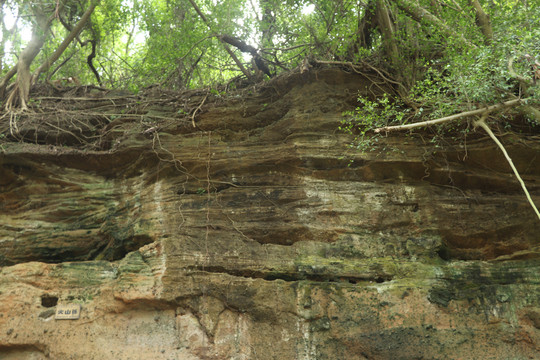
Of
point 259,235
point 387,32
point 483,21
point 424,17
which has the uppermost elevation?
point 387,32

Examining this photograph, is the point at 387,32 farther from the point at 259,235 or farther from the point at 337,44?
the point at 259,235

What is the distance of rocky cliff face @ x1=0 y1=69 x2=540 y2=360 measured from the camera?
19.8 feet

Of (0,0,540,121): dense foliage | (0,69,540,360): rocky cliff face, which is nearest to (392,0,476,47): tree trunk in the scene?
(0,0,540,121): dense foliage

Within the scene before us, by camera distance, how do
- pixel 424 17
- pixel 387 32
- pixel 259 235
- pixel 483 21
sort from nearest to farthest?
pixel 259 235 → pixel 483 21 → pixel 424 17 → pixel 387 32

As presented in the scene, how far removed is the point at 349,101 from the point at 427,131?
4.42ft

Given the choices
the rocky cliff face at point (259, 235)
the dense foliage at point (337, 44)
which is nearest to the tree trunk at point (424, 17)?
the dense foliage at point (337, 44)

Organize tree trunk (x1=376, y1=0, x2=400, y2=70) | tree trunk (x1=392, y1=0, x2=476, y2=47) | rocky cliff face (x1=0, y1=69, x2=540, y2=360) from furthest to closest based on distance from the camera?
tree trunk (x1=376, y1=0, x2=400, y2=70)
tree trunk (x1=392, y1=0, x2=476, y2=47)
rocky cliff face (x1=0, y1=69, x2=540, y2=360)

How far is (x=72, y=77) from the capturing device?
11.1 metres

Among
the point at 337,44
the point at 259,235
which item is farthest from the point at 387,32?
the point at 259,235

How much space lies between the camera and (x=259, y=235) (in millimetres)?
7051

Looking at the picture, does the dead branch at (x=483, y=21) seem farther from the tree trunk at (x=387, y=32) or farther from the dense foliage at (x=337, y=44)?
the tree trunk at (x=387, y=32)

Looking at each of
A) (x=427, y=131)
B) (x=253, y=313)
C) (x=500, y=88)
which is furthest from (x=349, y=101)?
(x=253, y=313)

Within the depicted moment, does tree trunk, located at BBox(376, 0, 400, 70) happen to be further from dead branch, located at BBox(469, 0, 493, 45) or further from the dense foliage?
dead branch, located at BBox(469, 0, 493, 45)

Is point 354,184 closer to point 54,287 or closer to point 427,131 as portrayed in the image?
point 427,131
